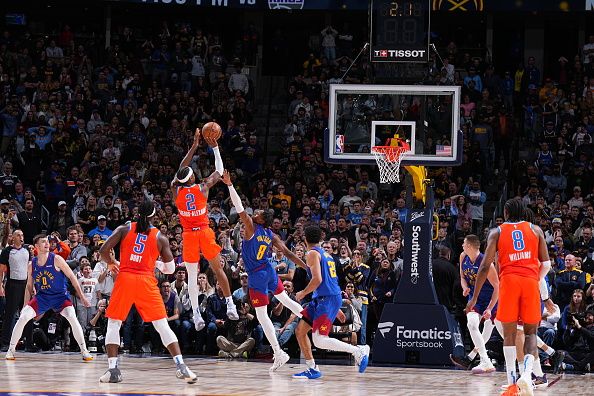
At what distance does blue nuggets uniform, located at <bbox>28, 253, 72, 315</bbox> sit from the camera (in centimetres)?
1557

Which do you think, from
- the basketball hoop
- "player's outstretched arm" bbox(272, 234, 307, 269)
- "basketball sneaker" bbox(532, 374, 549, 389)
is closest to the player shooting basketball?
"player's outstretched arm" bbox(272, 234, 307, 269)

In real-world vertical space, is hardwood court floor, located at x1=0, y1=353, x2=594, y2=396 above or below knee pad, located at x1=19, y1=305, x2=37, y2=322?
below

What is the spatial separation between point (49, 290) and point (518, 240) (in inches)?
285

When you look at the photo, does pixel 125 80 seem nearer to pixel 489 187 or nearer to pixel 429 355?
Answer: pixel 489 187

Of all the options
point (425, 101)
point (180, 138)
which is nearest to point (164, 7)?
point (180, 138)

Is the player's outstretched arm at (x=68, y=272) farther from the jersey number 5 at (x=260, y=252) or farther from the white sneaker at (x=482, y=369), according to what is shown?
the white sneaker at (x=482, y=369)

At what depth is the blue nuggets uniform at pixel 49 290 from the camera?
15570 mm

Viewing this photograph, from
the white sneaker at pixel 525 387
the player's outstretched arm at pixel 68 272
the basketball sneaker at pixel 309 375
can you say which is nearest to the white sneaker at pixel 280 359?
the basketball sneaker at pixel 309 375

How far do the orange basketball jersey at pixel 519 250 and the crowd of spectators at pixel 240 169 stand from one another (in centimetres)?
561

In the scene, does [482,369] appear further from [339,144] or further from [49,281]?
[49,281]

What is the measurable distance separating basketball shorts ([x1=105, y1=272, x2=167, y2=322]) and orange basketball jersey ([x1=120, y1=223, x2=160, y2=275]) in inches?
3.0

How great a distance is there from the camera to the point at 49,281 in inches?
612

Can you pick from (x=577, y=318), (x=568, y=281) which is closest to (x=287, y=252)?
(x=577, y=318)

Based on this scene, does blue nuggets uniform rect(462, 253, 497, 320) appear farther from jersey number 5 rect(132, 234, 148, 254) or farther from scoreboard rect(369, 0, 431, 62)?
jersey number 5 rect(132, 234, 148, 254)
